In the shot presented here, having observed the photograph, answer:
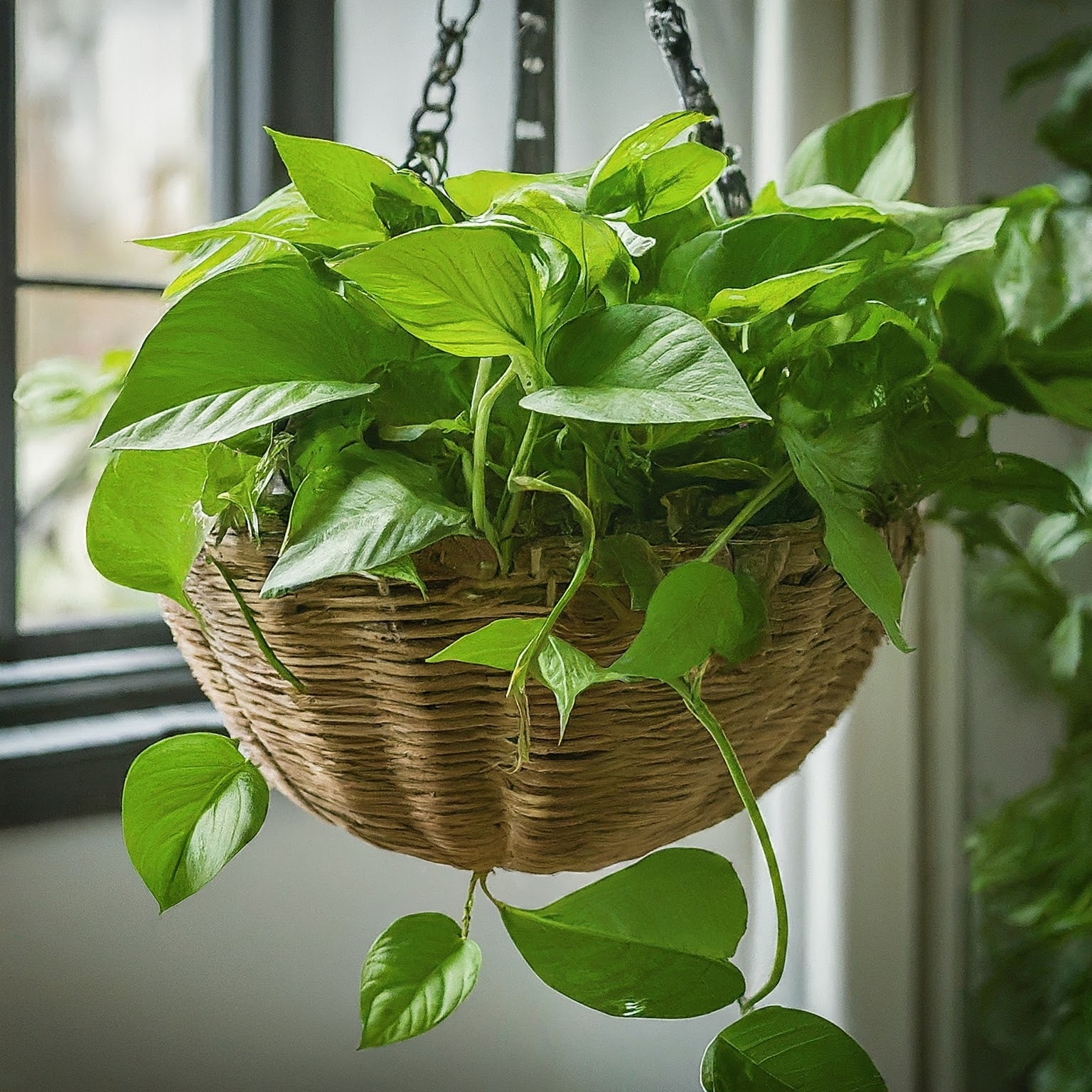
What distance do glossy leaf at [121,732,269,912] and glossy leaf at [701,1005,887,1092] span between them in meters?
0.18

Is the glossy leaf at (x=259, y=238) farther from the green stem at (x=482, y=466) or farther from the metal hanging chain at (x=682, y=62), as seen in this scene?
the metal hanging chain at (x=682, y=62)

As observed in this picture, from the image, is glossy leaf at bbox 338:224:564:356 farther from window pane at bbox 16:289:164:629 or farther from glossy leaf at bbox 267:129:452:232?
window pane at bbox 16:289:164:629

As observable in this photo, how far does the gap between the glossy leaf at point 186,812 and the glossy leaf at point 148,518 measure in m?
0.07

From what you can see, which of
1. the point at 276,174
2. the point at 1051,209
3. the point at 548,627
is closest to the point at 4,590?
the point at 276,174

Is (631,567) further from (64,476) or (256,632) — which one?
(64,476)

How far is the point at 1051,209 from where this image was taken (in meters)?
0.69

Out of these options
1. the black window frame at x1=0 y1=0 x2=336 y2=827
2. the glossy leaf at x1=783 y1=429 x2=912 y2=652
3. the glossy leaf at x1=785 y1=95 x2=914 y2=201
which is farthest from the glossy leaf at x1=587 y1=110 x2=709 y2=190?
the black window frame at x1=0 y1=0 x2=336 y2=827

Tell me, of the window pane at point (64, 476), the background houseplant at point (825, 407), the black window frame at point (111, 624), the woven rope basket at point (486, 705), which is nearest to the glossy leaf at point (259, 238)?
the background houseplant at point (825, 407)

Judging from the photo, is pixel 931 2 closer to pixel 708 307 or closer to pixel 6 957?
pixel 708 307

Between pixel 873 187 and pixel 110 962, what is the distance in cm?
80

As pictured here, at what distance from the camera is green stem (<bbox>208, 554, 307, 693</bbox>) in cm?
35

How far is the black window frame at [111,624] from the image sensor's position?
82 centimetres

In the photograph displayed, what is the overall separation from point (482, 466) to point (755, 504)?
0.09 meters

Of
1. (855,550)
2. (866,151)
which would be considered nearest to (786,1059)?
(855,550)
